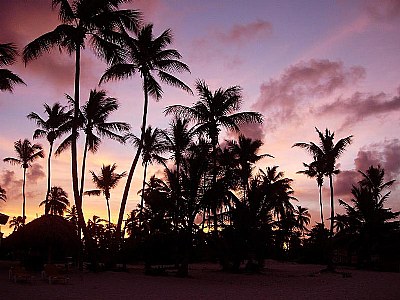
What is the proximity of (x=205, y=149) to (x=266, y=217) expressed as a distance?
21.0 ft

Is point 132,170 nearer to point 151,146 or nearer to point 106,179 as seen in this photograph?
point 151,146

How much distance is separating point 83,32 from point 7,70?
12.9 feet

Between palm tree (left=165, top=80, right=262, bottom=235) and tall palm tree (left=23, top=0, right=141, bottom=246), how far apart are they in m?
5.86

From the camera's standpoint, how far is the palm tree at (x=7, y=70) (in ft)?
64.8

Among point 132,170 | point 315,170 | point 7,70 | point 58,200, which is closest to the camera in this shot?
point 7,70

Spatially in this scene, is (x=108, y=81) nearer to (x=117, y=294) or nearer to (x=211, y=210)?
(x=211, y=210)

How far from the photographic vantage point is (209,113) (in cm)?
2552

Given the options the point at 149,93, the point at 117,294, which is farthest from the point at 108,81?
the point at 117,294

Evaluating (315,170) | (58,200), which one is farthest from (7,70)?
(58,200)

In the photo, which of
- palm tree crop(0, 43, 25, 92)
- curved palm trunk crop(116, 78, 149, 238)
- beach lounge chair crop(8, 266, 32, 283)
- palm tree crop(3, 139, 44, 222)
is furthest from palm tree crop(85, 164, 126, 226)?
beach lounge chair crop(8, 266, 32, 283)

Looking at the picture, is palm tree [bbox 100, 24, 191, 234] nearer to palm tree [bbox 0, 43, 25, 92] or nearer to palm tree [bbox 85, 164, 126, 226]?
palm tree [bbox 0, 43, 25, 92]

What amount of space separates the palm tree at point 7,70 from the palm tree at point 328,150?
686 inches

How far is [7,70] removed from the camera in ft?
65.5

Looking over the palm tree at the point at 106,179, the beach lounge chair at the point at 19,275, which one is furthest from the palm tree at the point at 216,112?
the palm tree at the point at 106,179
